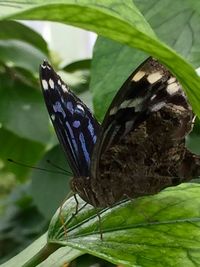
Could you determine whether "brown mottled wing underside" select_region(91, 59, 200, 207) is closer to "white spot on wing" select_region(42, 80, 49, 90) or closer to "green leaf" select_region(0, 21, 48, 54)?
"white spot on wing" select_region(42, 80, 49, 90)

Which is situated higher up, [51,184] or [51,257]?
[51,184]

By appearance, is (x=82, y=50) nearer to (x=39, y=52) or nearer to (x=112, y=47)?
(x=39, y=52)

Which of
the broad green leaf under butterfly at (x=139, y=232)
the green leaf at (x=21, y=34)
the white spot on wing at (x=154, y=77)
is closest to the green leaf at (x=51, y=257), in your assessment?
Answer: the broad green leaf under butterfly at (x=139, y=232)

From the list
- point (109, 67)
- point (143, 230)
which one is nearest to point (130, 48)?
point (109, 67)

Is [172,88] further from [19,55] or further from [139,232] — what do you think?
[19,55]

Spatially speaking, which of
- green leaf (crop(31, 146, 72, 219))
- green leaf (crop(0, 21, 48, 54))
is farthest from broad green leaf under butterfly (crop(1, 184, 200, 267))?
green leaf (crop(0, 21, 48, 54))

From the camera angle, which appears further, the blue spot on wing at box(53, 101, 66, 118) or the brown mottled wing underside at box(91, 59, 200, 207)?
the blue spot on wing at box(53, 101, 66, 118)

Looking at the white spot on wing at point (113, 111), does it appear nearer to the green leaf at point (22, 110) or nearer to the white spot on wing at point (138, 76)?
the white spot on wing at point (138, 76)
